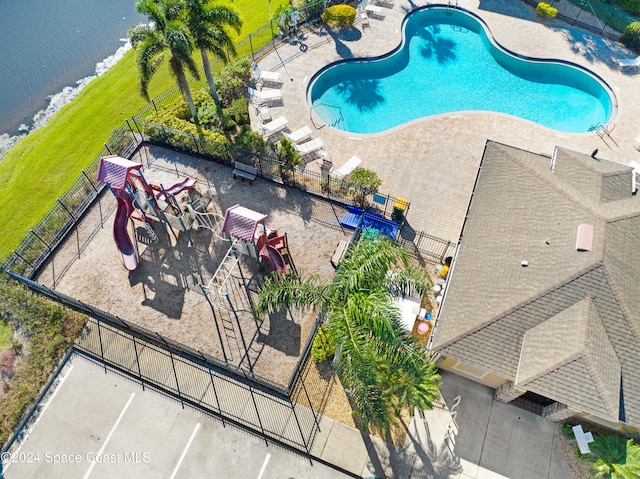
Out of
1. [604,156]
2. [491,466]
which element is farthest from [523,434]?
[604,156]

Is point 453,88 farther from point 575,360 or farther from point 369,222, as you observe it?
point 575,360

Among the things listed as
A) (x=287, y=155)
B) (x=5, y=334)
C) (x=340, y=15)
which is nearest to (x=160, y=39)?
(x=287, y=155)

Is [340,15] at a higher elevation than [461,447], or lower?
higher

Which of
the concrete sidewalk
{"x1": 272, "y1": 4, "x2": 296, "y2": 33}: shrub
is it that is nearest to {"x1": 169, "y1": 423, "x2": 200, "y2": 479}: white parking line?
the concrete sidewalk

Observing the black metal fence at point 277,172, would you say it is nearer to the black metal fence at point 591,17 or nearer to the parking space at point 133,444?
the parking space at point 133,444

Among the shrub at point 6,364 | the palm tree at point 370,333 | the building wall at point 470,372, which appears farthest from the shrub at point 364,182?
the shrub at point 6,364

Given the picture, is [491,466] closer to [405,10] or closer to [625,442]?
[625,442]
